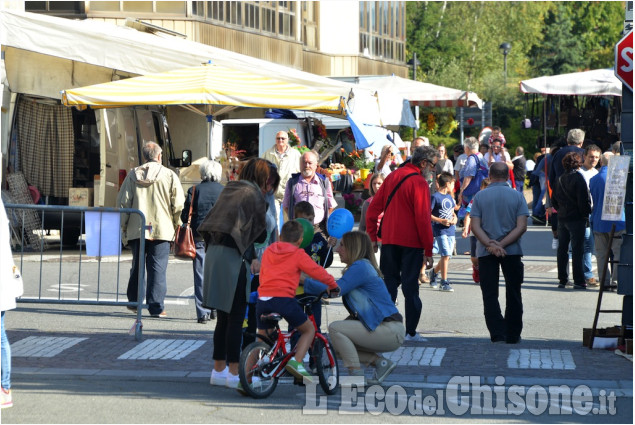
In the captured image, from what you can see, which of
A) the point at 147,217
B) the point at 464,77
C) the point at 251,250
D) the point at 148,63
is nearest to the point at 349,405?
the point at 251,250

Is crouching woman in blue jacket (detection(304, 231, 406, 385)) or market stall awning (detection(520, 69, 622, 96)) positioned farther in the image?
market stall awning (detection(520, 69, 622, 96))

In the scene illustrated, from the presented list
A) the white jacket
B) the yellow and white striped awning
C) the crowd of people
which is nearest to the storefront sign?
the crowd of people

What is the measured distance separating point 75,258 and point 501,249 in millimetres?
7395

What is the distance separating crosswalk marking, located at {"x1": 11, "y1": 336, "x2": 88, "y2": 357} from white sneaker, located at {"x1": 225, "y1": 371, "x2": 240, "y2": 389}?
7.12 ft

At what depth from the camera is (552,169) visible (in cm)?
1658

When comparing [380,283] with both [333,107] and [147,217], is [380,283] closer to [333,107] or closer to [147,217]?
[147,217]

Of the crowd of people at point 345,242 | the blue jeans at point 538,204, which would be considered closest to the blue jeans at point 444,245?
the crowd of people at point 345,242

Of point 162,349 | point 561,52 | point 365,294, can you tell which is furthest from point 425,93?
point 561,52

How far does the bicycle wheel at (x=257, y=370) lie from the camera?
7844mm

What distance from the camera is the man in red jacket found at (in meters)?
10.8

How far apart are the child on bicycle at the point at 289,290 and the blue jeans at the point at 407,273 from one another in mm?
2621

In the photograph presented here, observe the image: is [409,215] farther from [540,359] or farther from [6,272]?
[6,272]

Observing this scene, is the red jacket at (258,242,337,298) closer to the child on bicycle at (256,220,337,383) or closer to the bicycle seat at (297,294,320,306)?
the child on bicycle at (256,220,337,383)

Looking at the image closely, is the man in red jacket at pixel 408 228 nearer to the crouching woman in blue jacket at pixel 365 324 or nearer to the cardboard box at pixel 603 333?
the cardboard box at pixel 603 333
